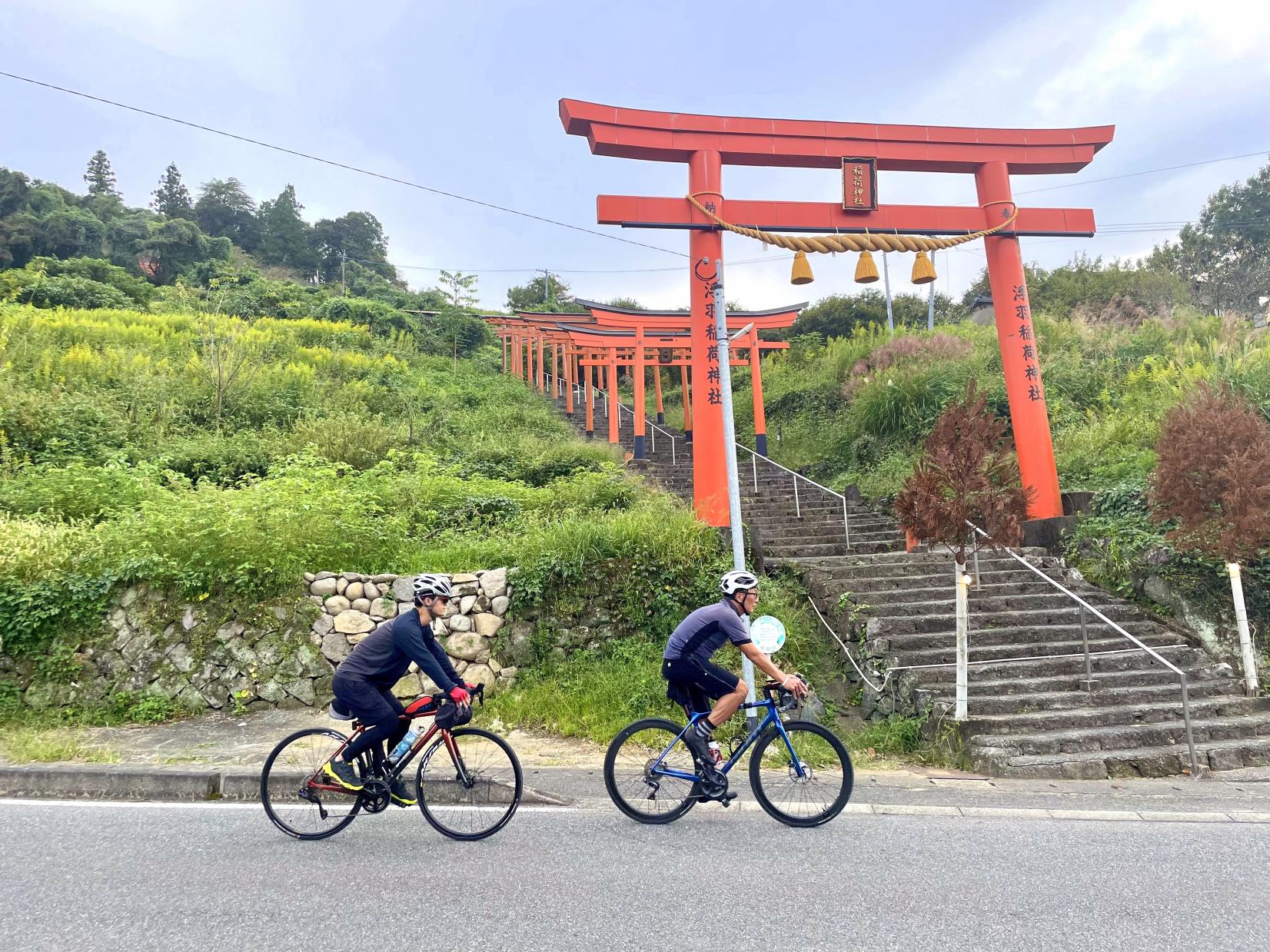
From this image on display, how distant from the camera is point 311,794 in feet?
15.6

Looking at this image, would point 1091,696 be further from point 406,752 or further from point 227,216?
point 227,216

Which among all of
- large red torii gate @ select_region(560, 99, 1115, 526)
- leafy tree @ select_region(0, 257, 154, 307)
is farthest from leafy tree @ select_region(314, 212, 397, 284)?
large red torii gate @ select_region(560, 99, 1115, 526)

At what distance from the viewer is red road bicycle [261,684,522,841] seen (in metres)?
4.76

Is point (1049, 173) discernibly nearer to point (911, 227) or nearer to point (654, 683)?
point (911, 227)

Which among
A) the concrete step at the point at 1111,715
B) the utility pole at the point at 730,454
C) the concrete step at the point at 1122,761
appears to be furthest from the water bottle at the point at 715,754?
the concrete step at the point at 1111,715

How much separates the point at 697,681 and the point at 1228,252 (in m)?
45.7

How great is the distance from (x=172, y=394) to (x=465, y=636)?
11060 millimetres

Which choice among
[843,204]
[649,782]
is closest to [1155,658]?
[649,782]

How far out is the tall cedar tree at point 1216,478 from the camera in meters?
7.52

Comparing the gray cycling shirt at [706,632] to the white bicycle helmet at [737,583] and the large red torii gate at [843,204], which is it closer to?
the white bicycle helmet at [737,583]

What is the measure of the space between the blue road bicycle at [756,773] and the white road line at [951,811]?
1.47 ft

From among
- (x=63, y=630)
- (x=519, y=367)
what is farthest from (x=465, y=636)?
(x=519, y=367)

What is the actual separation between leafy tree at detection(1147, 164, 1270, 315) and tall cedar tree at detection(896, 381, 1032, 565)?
37.4m

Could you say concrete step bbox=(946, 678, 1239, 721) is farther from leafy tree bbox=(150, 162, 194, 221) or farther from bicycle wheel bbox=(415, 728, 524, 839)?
leafy tree bbox=(150, 162, 194, 221)
